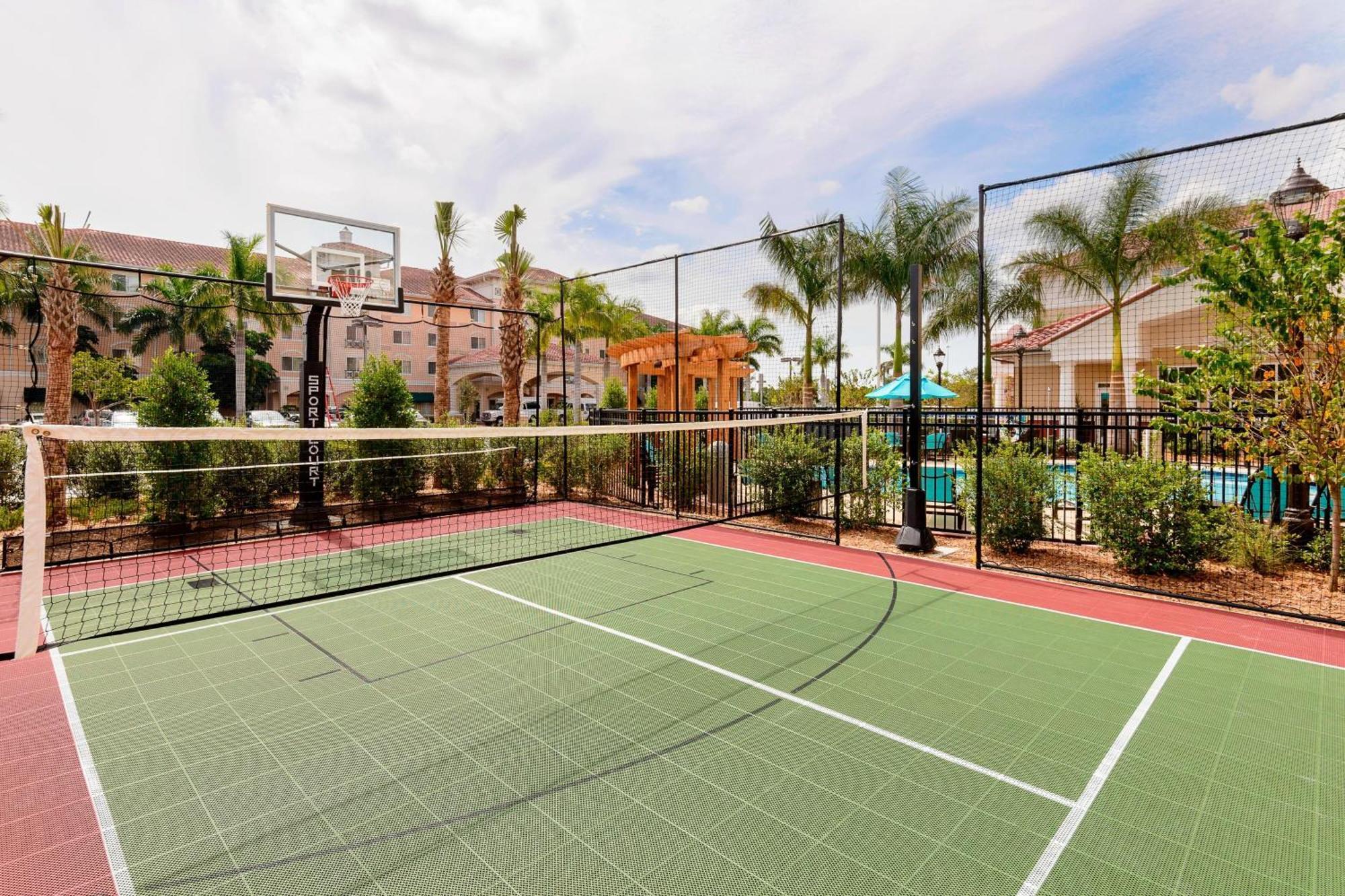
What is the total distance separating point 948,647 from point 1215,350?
4460 millimetres

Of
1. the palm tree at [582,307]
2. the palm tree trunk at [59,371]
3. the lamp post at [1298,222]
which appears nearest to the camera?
the lamp post at [1298,222]

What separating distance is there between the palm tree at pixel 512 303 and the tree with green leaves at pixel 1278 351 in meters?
15.0

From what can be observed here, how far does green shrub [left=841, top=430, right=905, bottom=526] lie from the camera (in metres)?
10.7

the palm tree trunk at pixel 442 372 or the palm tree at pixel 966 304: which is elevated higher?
the palm tree at pixel 966 304

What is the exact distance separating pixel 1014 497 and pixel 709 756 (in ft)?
22.3

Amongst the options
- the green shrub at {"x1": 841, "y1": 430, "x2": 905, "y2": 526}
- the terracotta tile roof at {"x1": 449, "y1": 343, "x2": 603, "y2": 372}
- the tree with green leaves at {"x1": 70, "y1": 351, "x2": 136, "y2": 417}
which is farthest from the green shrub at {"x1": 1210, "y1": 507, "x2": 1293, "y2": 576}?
the terracotta tile roof at {"x1": 449, "y1": 343, "x2": 603, "y2": 372}

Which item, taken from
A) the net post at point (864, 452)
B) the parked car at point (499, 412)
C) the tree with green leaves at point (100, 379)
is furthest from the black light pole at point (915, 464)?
the parked car at point (499, 412)

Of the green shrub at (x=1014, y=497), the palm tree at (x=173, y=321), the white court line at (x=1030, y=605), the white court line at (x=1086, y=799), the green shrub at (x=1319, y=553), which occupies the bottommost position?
the white court line at (x=1086, y=799)

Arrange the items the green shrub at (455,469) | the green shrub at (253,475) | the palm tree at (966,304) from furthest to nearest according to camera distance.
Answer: the palm tree at (966,304) → the green shrub at (455,469) → the green shrub at (253,475)

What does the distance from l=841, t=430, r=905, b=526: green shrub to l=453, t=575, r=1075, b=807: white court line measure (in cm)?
550

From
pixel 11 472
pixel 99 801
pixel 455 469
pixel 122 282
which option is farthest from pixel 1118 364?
pixel 122 282

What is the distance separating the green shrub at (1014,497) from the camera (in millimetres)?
8859

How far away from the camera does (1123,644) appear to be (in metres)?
5.79

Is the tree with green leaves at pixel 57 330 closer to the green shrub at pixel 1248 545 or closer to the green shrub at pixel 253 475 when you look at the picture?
the green shrub at pixel 253 475
